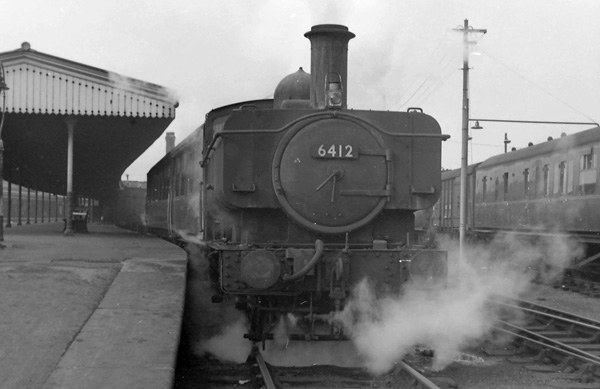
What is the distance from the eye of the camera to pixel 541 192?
17453 mm

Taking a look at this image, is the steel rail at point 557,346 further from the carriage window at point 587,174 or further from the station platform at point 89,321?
the carriage window at point 587,174

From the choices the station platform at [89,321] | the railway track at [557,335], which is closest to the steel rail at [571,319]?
the railway track at [557,335]

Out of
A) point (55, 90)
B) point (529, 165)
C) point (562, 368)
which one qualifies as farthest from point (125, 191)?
point (562, 368)

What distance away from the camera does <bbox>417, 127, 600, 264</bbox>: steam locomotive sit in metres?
15.0

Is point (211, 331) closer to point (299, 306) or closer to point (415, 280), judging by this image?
point (299, 306)

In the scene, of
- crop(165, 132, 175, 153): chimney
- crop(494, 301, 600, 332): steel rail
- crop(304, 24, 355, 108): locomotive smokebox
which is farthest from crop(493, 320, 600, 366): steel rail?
crop(165, 132, 175, 153): chimney

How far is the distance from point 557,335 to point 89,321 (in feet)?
18.9

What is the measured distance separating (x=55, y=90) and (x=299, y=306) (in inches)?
479

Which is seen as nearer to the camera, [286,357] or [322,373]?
[322,373]

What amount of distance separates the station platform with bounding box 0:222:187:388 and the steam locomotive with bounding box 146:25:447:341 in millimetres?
949

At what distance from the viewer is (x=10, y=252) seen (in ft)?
40.2

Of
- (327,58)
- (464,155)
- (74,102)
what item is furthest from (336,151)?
(464,155)

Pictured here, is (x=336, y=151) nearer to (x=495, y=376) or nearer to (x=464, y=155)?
(x=495, y=376)

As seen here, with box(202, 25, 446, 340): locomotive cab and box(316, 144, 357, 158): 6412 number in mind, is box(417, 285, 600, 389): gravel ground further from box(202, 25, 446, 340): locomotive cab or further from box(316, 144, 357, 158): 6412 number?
box(316, 144, 357, 158): 6412 number
